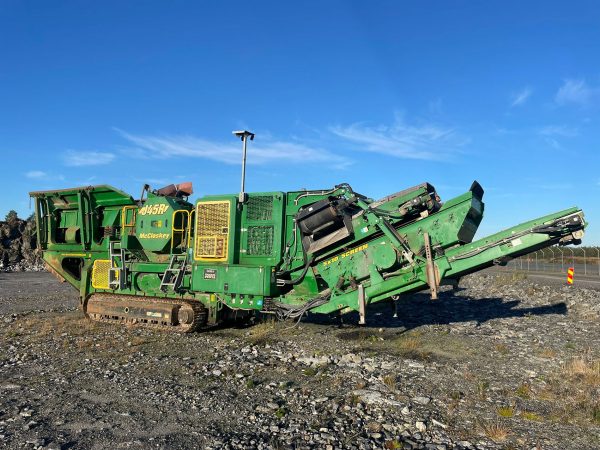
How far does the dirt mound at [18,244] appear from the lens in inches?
1535

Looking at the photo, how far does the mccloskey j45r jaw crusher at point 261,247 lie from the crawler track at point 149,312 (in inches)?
1.4

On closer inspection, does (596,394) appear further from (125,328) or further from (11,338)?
(11,338)

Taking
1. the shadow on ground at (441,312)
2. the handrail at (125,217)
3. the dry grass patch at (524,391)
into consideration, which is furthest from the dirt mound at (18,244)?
the dry grass patch at (524,391)

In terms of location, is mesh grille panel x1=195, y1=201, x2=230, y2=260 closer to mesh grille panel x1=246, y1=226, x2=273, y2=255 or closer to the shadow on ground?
mesh grille panel x1=246, y1=226, x2=273, y2=255

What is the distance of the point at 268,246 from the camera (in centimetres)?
1077

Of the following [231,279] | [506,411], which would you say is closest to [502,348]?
[506,411]

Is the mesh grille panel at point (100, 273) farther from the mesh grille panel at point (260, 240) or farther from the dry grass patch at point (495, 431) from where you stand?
the dry grass patch at point (495, 431)

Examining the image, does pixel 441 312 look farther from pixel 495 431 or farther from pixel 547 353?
pixel 495 431

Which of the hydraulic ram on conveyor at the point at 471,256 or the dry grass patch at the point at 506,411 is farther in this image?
the hydraulic ram on conveyor at the point at 471,256

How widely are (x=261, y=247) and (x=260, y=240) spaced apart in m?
0.18

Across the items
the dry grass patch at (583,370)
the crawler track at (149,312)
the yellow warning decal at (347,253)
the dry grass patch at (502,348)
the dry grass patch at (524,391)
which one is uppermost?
the yellow warning decal at (347,253)

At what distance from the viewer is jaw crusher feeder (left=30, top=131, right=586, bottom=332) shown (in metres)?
8.88

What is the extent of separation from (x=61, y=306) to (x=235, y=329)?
8.29 m

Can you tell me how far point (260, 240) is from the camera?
1090cm
